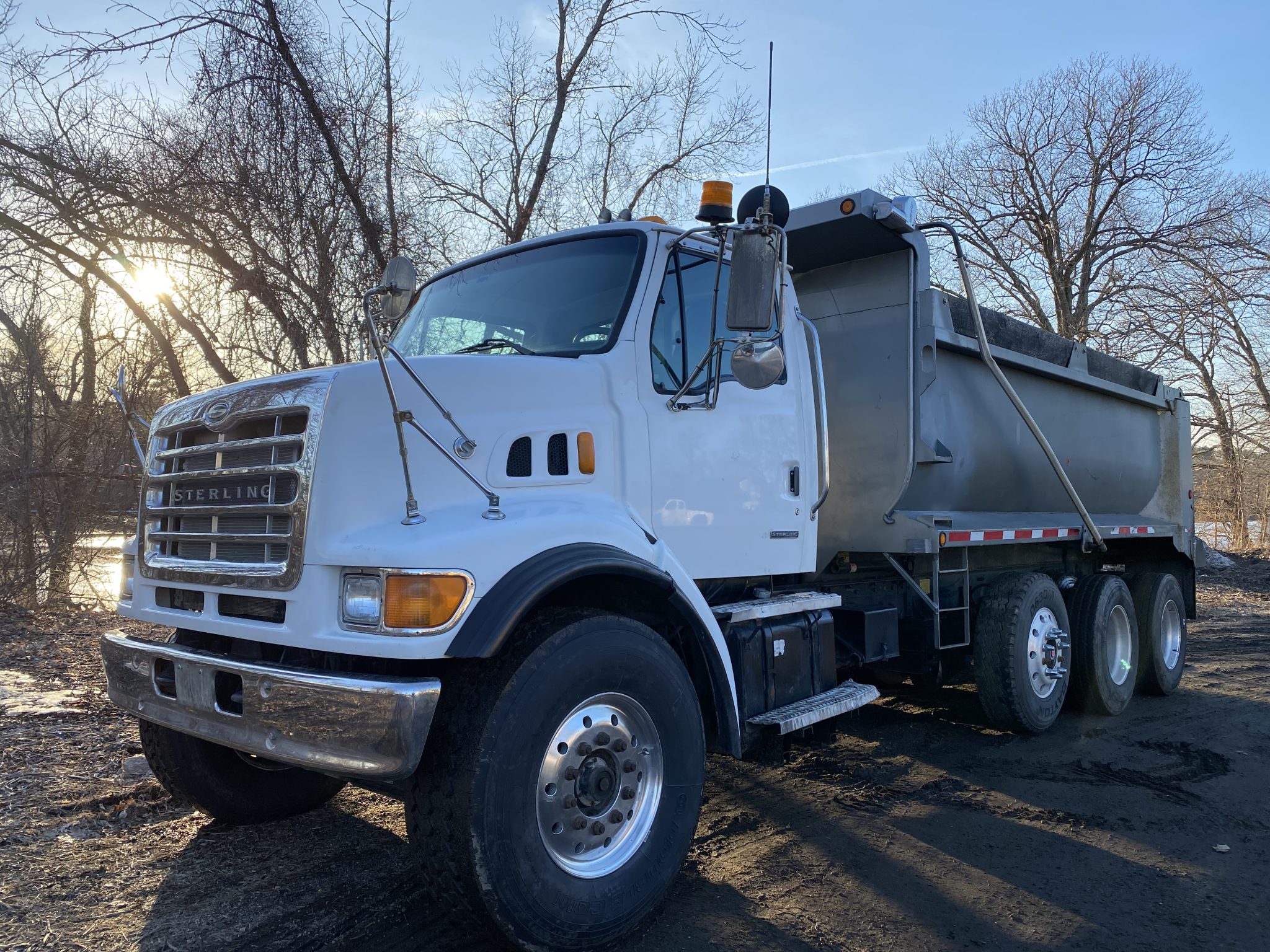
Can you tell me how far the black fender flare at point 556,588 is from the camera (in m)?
2.85

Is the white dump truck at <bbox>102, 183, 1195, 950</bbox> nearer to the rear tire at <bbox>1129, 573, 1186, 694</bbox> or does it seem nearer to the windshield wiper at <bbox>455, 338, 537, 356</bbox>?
the windshield wiper at <bbox>455, 338, 537, 356</bbox>

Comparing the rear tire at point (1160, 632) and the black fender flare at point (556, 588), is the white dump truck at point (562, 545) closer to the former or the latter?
the black fender flare at point (556, 588)

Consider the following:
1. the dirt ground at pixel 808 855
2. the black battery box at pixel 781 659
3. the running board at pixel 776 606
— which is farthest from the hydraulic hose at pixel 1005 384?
the black battery box at pixel 781 659

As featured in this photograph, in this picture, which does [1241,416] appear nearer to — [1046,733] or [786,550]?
[1046,733]

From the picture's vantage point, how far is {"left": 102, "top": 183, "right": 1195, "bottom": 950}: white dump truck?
9.45 feet

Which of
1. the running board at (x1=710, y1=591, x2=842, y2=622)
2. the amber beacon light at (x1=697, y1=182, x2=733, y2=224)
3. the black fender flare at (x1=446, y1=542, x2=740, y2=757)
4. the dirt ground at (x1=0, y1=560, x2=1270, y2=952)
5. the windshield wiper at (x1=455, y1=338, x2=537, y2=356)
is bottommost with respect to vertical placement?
the dirt ground at (x1=0, y1=560, x2=1270, y2=952)

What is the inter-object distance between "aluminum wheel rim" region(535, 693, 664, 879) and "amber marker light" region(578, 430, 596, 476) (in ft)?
2.80

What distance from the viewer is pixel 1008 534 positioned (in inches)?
243

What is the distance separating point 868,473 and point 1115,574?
3509 millimetres

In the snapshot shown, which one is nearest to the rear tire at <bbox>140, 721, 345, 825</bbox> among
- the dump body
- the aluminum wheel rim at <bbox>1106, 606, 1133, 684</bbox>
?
the dump body

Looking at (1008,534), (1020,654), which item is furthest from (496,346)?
(1020,654)

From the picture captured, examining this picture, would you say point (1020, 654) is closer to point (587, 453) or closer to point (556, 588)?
point (587, 453)

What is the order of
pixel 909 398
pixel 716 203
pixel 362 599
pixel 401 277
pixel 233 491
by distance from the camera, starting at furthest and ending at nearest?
pixel 909 398 < pixel 716 203 < pixel 233 491 < pixel 401 277 < pixel 362 599

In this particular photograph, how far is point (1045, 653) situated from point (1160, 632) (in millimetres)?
2113
